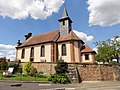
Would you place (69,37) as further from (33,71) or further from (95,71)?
(33,71)

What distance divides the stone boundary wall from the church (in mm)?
7386

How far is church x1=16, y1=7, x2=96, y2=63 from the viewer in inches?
1428

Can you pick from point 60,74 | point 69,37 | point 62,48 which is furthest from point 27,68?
point 69,37

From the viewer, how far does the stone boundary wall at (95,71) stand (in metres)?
27.0

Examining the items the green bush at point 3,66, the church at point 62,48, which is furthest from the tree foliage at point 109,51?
the green bush at point 3,66

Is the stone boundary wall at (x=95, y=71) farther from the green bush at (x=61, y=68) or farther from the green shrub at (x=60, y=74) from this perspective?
the green shrub at (x=60, y=74)

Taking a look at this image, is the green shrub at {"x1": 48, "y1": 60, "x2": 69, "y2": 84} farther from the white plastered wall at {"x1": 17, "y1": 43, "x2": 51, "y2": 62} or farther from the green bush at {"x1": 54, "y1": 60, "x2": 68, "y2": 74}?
the white plastered wall at {"x1": 17, "y1": 43, "x2": 51, "y2": 62}

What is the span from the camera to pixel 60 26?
4169 cm

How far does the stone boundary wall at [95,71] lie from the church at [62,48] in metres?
7.39

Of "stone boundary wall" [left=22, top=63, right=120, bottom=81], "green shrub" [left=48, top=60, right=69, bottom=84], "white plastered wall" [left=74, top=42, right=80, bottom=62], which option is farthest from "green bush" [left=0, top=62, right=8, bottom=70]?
"white plastered wall" [left=74, top=42, right=80, bottom=62]

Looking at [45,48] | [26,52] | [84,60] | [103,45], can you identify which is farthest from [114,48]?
[26,52]

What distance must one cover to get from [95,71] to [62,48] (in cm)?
1245

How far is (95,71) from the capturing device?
2744cm

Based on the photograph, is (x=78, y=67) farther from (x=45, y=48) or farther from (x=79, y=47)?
(x=45, y=48)
